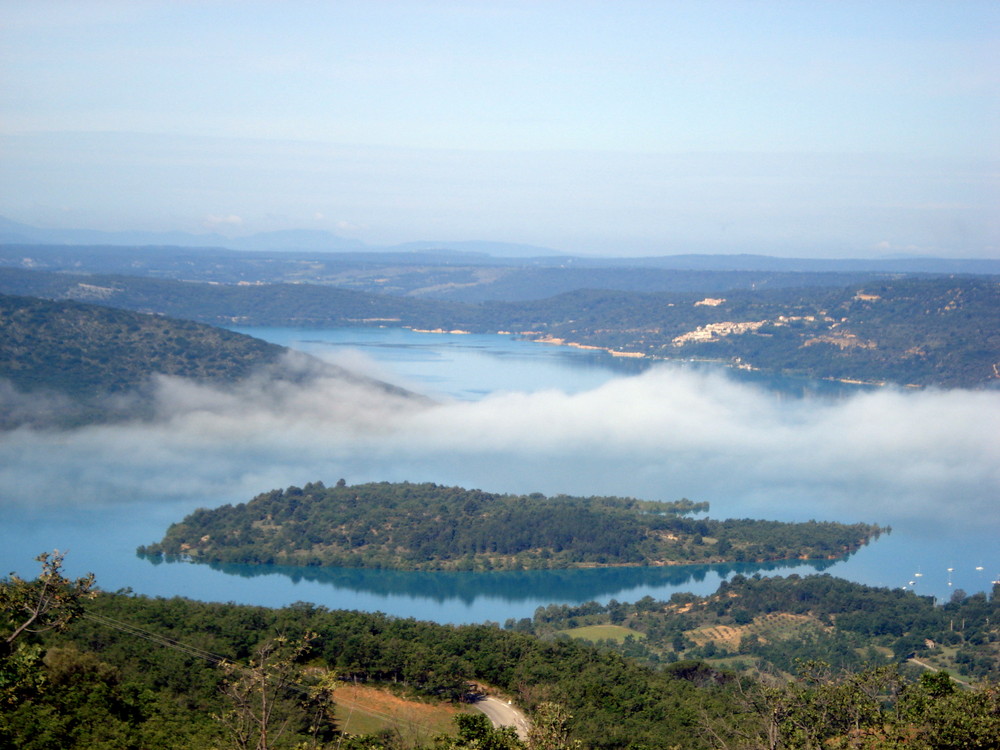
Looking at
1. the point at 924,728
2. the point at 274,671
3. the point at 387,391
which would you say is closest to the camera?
the point at 924,728

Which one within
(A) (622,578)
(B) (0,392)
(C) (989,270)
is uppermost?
(C) (989,270)

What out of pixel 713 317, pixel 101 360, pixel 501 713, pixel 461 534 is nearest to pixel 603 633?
pixel 461 534

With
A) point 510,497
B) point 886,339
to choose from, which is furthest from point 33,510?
point 886,339

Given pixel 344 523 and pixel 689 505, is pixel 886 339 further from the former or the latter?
pixel 344 523

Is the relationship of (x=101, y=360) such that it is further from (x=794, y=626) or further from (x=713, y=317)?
(x=713, y=317)

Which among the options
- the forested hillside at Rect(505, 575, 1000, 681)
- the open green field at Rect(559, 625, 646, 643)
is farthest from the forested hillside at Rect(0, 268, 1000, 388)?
the open green field at Rect(559, 625, 646, 643)

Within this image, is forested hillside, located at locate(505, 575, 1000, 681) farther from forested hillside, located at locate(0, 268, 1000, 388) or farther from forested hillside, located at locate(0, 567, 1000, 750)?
forested hillside, located at locate(0, 268, 1000, 388)

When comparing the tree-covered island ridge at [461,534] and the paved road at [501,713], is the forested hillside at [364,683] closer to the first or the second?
the paved road at [501,713]
